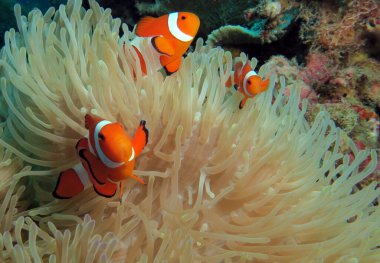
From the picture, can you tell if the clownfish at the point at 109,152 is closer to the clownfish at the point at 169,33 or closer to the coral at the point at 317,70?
the clownfish at the point at 169,33

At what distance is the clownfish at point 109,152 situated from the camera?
3.77ft

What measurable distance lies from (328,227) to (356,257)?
149 millimetres

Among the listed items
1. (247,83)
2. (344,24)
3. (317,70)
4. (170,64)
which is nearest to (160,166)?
(170,64)

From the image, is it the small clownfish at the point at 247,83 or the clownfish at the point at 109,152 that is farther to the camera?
the small clownfish at the point at 247,83

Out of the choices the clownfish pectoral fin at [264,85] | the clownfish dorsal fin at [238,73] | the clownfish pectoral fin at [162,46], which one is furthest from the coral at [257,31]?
the clownfish pectoral fin at [162,46]

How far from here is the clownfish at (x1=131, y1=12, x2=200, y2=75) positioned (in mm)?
1745

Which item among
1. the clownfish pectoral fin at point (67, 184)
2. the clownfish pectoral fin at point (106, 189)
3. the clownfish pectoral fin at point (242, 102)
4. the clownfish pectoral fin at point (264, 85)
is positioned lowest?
the clownfish pectoral fin at point (67, 184)

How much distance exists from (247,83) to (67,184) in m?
0.91

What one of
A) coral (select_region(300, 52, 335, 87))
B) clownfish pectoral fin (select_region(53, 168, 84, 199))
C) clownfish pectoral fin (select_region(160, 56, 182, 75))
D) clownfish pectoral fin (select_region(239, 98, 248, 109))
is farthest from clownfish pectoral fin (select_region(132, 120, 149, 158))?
coral (select_region(300, 52, 335, 87))

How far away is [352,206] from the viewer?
1646 millimetres

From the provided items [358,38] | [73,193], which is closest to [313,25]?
[358,38]

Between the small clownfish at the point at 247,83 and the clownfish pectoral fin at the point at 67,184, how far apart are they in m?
0.80

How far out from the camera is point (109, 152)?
1.17 metres

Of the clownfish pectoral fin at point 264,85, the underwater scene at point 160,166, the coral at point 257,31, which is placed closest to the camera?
the underwater scene at point 160,166
